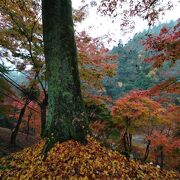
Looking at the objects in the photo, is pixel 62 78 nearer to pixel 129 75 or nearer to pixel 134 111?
pixel 134 111

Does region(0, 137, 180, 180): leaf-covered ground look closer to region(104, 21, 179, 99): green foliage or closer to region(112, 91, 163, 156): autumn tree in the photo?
region(112, 91, 163, 156): autumn tree

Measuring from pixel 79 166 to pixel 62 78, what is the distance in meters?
1.76

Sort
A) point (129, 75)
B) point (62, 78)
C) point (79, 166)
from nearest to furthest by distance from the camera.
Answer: point (79, 166) → point (62, 78) → point (129, 75)

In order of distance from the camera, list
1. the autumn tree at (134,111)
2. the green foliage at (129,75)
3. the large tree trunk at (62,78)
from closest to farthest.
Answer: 1. the large tree trunk at (62,78)
2. the autumn tree at (134,111)
3. the green foliage at (129,75)

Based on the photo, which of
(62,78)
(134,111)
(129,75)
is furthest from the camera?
(129,75)

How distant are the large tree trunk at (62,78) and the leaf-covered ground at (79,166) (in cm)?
28

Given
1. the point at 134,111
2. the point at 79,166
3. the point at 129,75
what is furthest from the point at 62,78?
the point at 129,75

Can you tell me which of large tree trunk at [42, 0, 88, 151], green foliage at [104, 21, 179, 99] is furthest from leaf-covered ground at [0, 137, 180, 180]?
green foliage at [104, 21, 179, 99]

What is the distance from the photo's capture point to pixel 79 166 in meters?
4.02

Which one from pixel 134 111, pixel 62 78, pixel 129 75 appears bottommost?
pixel 62 78

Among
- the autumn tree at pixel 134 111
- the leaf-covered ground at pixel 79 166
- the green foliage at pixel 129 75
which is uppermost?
the green foliage at pixel 129 75

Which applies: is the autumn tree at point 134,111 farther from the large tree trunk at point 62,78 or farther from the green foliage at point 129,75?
the green foliage at point 129,75

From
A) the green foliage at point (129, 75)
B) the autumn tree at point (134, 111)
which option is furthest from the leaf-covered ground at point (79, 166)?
the green foliage at point (129, 75)

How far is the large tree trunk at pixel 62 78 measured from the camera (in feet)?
15.2
